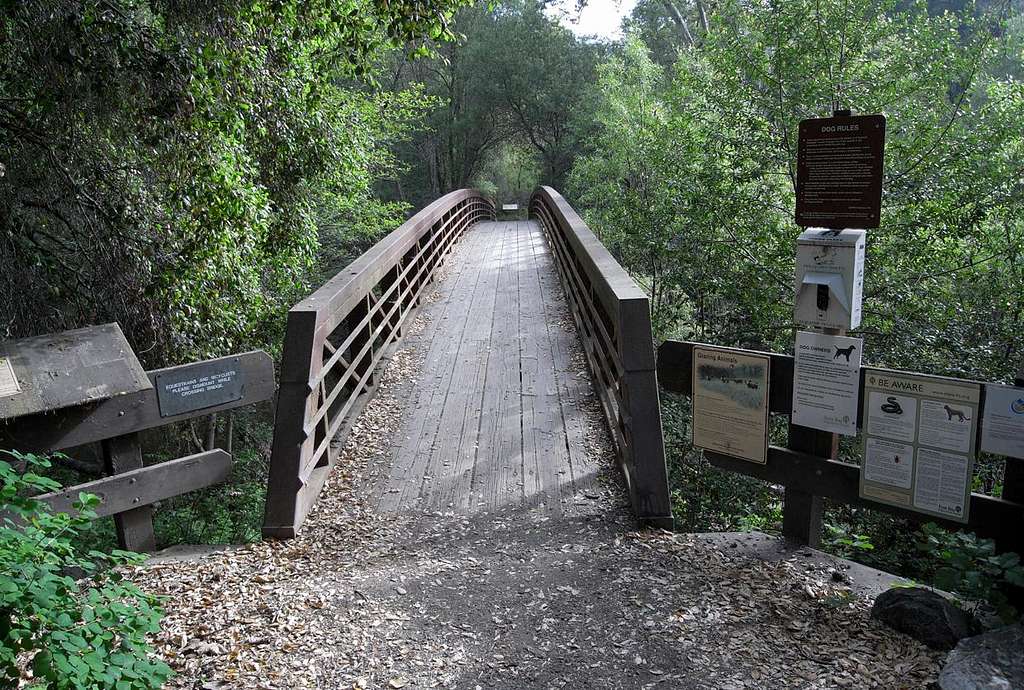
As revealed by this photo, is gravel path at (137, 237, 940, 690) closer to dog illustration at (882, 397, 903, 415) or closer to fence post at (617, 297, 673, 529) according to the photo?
fence post at (617, 297, 673, 529)

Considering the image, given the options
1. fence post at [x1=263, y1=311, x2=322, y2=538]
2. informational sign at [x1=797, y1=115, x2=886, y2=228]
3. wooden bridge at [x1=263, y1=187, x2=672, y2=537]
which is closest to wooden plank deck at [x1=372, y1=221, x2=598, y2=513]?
wooden bridge at [x1=263, y1=187, x2=672, y2=537]

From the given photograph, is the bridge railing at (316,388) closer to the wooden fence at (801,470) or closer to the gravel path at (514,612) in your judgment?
the gravel path at (514,612)

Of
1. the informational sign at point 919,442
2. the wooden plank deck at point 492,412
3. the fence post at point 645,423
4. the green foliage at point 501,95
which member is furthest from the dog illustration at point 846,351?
the green foliage at point 501,95

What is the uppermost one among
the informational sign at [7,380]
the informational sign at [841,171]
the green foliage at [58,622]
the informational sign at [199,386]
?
the informational sign at [841,171]

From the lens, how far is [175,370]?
4102mm

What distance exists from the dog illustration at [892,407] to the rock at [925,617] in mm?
716

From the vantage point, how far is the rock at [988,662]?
262 centimetres

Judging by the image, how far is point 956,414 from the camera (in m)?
3.18

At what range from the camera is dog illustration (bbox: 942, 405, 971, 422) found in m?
3.15

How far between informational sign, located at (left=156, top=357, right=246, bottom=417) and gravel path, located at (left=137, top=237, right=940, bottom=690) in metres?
0.79

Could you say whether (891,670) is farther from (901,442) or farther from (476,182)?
(476,182)

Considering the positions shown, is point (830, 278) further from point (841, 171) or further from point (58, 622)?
point (58, 622)

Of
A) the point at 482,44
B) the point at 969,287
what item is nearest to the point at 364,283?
the point at 969,287

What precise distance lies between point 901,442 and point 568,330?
5.24 meters
